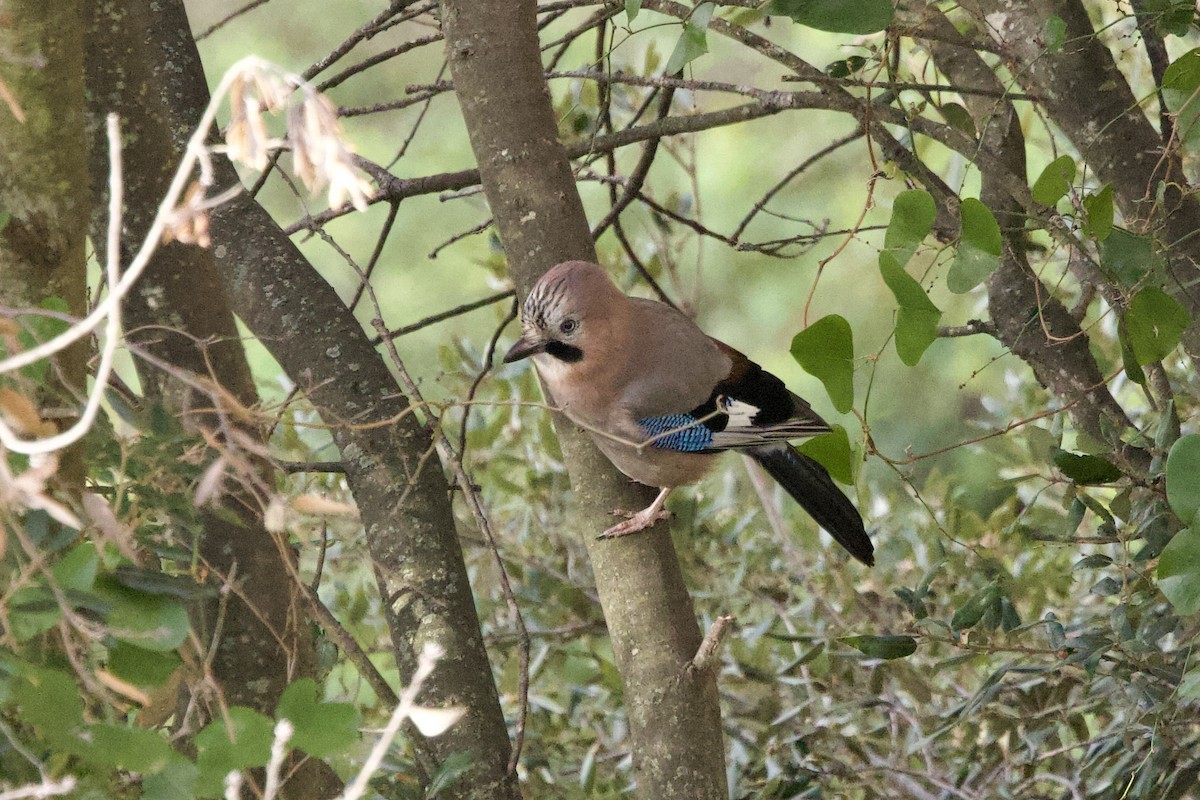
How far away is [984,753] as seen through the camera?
2.16 m

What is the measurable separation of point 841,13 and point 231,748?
3.45 feet

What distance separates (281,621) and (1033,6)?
1.39 meters

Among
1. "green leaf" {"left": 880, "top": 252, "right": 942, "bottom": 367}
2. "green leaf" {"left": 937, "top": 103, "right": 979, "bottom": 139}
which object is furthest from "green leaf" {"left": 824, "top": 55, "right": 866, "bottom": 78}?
"green leaf" {"left": 880, "top": 252, "right": 942, "bottom": 367}

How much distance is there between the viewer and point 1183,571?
1.27m

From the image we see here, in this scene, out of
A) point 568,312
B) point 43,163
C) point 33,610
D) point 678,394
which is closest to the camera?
point 33,610

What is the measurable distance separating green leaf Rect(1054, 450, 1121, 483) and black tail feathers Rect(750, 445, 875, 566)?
0.68 metres

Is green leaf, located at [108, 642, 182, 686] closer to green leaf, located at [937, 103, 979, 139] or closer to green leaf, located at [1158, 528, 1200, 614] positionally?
green leaf, located at [1158, 528, 1200, 614]

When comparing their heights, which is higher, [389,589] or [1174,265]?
[1174,265]

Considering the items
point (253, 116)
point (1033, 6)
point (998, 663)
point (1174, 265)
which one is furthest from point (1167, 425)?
point (253, 116)

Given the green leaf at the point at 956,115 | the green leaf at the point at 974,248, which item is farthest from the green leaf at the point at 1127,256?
the green leaf at the point at 956,115

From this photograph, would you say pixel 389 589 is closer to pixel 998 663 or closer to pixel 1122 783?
pixel 1122 783

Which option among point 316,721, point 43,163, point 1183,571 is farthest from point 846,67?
point 316,721

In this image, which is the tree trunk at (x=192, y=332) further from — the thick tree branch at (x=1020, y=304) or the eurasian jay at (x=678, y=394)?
the thick tree branch at (x=1020, y=304)

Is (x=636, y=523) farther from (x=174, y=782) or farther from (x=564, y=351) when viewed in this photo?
(x=174, y=782)
